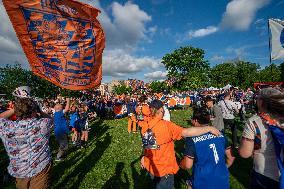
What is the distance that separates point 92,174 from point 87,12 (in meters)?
5.28

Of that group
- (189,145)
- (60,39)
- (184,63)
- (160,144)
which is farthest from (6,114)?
(184,63)

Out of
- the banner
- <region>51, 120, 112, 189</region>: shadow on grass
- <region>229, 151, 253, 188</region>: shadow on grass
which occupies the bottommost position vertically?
<region>51, 120, 112, 189</region>: shadow on grass

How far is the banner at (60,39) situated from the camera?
4.23 m

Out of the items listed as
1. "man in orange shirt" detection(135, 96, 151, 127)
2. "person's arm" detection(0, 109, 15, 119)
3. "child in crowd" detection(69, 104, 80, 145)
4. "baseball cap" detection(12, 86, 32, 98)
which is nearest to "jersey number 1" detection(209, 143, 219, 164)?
"baseball cap" detection(12, 86, 32, 98)

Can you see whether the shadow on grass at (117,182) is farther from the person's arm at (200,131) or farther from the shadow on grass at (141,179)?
the person's arm at (200,131)

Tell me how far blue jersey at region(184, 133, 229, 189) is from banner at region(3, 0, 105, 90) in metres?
2.59

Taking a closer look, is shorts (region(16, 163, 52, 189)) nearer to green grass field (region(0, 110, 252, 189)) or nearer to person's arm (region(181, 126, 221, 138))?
person's arm (region(181, 126, 221, 138))

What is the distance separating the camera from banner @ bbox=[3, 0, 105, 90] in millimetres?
4230

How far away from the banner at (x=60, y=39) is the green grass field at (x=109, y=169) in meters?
3.51

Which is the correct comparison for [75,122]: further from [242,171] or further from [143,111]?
[242,171]

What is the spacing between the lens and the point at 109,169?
792 centimetres

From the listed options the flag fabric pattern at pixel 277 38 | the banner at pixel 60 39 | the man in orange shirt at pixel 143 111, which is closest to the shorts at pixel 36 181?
the banner at pixel 60 39

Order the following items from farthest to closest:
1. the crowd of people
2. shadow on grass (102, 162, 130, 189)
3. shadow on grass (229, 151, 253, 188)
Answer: shadow on grass (102, 162, 130, 189), shadow on grass (229, 151, 253, 188), the crowd of people

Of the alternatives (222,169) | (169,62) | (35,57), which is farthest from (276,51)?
(169,62)
